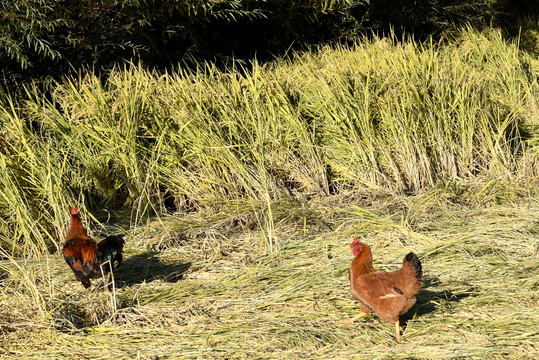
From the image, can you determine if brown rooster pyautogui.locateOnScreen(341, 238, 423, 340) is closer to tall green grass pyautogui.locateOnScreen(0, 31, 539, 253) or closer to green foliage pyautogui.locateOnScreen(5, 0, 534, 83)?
tall green grass pyautogui.locateOnScreen(0, 31, 539, 253)

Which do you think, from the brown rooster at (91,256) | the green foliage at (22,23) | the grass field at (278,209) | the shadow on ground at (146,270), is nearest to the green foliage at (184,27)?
the green foliage at (22,23)

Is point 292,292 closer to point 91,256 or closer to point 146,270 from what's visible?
point 146,270

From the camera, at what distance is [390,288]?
3391 mm

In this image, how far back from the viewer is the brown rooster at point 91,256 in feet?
13.0

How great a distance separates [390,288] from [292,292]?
0.74 meters

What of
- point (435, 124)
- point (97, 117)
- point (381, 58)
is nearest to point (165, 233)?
point (97, 117)

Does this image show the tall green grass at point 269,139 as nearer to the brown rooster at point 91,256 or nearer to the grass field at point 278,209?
the grass field at point 278,209

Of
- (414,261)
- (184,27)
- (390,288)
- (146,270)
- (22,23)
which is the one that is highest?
(22,23)

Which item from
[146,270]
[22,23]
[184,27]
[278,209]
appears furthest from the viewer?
[184,27]

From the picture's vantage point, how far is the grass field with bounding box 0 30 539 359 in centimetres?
355

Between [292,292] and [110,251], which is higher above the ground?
[110,251]

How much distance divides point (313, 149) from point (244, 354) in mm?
2685

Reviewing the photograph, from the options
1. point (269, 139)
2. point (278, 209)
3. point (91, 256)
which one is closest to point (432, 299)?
point (278, 209)

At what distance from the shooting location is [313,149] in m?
5.75
